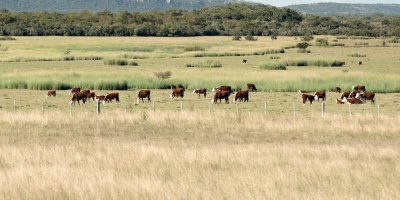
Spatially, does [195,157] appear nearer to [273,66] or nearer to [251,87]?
[251,87]

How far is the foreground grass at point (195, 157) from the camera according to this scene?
1219 centimetres

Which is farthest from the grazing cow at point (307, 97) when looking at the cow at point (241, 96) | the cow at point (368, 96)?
the cow at point (241, 96)

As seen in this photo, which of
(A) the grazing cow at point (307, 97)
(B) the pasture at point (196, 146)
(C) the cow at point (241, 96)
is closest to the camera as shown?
(B) the pasture at point (196, 146)

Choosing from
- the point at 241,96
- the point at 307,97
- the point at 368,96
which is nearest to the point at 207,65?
the point at 241,96

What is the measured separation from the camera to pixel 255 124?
25.0m

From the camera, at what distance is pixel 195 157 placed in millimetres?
16234

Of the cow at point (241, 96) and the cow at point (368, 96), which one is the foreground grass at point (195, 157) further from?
the cow at point (368, 96)

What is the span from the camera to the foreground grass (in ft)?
40.0

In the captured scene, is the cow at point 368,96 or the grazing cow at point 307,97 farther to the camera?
the cow at point 368,96

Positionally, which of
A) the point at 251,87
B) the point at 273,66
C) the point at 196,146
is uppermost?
the point at 196,146

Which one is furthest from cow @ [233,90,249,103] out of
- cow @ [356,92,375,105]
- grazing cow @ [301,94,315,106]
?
cow @ [356,92,375,105]

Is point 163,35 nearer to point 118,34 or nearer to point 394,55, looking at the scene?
point 118,34

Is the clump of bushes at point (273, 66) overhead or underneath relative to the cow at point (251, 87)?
overhead

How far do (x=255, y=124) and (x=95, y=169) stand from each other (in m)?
11.3
